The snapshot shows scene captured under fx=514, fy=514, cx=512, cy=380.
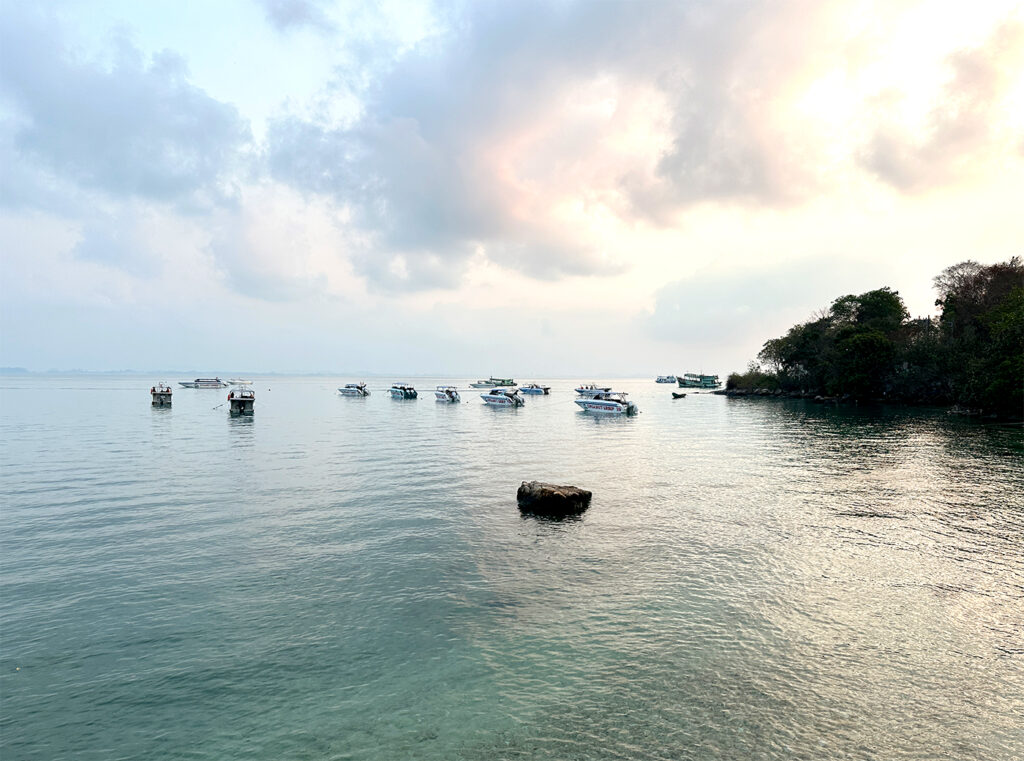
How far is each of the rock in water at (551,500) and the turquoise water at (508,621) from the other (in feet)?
4.27

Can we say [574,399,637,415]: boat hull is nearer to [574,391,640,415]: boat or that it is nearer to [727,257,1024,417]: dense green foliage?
[574,391,640,415]: boat

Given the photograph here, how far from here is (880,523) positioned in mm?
21688

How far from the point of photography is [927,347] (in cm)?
8950

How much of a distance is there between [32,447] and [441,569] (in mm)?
49831

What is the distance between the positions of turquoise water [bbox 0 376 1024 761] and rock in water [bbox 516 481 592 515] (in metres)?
1.30

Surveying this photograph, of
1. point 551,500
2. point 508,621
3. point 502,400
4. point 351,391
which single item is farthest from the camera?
point 351,391

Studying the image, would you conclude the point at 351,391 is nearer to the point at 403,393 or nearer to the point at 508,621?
the point at 403,393

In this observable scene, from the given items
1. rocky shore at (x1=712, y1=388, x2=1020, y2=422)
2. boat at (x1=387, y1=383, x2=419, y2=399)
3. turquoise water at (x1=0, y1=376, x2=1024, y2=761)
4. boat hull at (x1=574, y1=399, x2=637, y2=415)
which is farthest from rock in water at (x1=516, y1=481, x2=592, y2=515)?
boat at (x1=387, y1=383, x2=419, y2=399)

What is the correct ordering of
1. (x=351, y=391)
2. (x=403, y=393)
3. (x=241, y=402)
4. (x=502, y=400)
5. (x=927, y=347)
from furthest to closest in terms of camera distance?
(x=351, y=391), (x=403, y=393), (x=502, y=400), (x=927, y=347), (x=241, y=402)

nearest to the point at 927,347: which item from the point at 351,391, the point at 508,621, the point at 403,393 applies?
the point at 508,621

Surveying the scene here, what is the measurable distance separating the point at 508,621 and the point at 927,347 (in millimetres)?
105924

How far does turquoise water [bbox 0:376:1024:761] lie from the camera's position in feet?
29.3

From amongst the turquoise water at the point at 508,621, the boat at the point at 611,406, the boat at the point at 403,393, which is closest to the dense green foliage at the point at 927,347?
the boat at the point at 611,406

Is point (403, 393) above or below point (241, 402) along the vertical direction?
above
